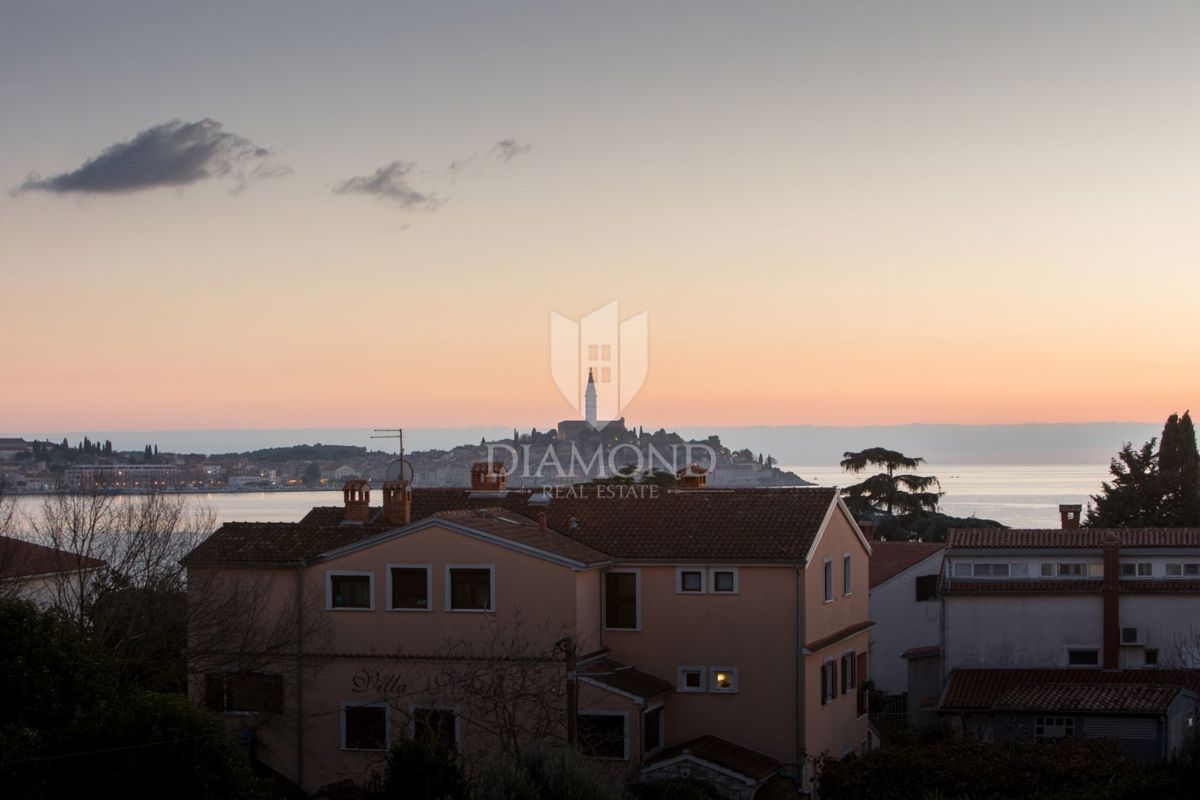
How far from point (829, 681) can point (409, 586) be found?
9.36 m

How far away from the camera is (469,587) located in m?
27.8

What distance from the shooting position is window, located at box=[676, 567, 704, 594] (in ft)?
92.1

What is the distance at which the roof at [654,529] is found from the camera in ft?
92.4

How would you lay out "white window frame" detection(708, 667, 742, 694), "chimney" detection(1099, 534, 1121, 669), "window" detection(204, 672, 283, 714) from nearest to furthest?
"white window frame" detection(708, 667, 742, 694) < "window" detection(204, 672, 283, 714) < "chimney" detection(1099, 534, 1121, 669)

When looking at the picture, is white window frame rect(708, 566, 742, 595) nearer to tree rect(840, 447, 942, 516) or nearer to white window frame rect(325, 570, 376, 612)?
white window frame rect(325, 570, 376, 612)

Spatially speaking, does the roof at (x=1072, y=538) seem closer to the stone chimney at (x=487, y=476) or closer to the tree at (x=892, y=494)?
the stone chimney at (x=487, y=476)

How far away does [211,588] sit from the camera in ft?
96.4

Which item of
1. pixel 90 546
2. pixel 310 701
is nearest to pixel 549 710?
pixel 310 701

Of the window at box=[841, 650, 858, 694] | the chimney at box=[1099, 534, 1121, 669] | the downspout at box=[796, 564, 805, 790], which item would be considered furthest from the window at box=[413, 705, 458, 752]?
the chimney at box=[1099, 534, 1121, 669]

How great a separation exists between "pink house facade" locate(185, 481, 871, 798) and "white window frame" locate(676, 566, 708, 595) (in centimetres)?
5

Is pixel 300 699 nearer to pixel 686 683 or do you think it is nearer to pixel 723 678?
pixel 686 683

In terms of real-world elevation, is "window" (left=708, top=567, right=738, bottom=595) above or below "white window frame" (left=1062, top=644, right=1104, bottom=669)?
above

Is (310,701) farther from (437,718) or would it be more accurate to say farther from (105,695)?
(105,695)

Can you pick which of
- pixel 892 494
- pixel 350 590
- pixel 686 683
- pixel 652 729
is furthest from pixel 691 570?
pixel 892 494
